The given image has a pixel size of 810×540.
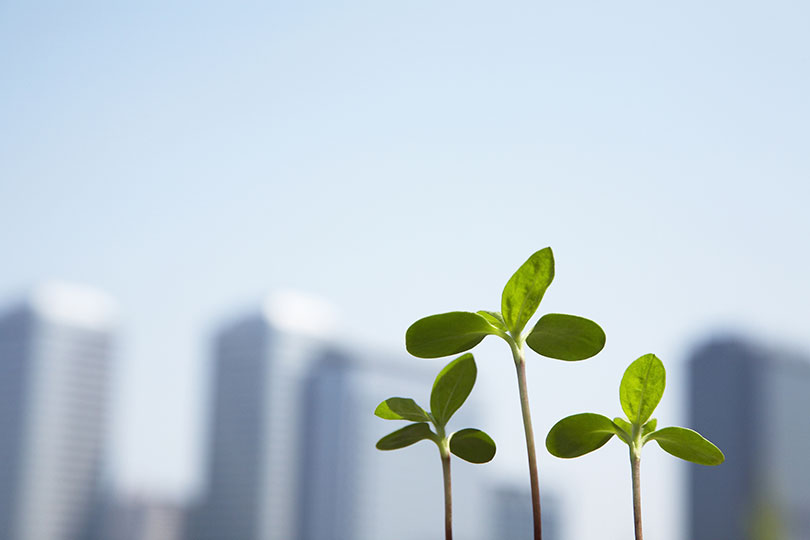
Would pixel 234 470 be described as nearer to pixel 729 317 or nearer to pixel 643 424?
pixel 729 317

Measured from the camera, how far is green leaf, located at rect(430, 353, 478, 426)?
0.18 metres

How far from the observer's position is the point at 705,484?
22.0 m

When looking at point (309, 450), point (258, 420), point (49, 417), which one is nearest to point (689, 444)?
point (309, 450)

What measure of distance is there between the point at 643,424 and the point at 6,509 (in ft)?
103

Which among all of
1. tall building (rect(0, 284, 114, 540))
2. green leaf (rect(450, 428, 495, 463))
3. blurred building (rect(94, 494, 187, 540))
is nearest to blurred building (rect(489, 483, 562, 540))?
blurred building (rect(94, 494, 187, 540))

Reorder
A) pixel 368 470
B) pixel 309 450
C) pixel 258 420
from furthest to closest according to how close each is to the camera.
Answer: pixel 258 420 < pixel 309 450 < pixel 368 470

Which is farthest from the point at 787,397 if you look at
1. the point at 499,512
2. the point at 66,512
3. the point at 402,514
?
the point at 66,512

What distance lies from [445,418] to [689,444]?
0.17ft

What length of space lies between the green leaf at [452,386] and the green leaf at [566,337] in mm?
16

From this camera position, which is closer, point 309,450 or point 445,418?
point 445,418

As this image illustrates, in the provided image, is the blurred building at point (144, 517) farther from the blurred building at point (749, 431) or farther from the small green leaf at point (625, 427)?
the small green leaf at point (625, 427)

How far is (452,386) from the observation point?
0.18 metres

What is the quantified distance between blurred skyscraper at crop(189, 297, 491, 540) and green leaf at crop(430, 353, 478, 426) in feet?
83.5

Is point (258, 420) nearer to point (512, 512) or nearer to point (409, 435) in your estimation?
point (512, 512)
